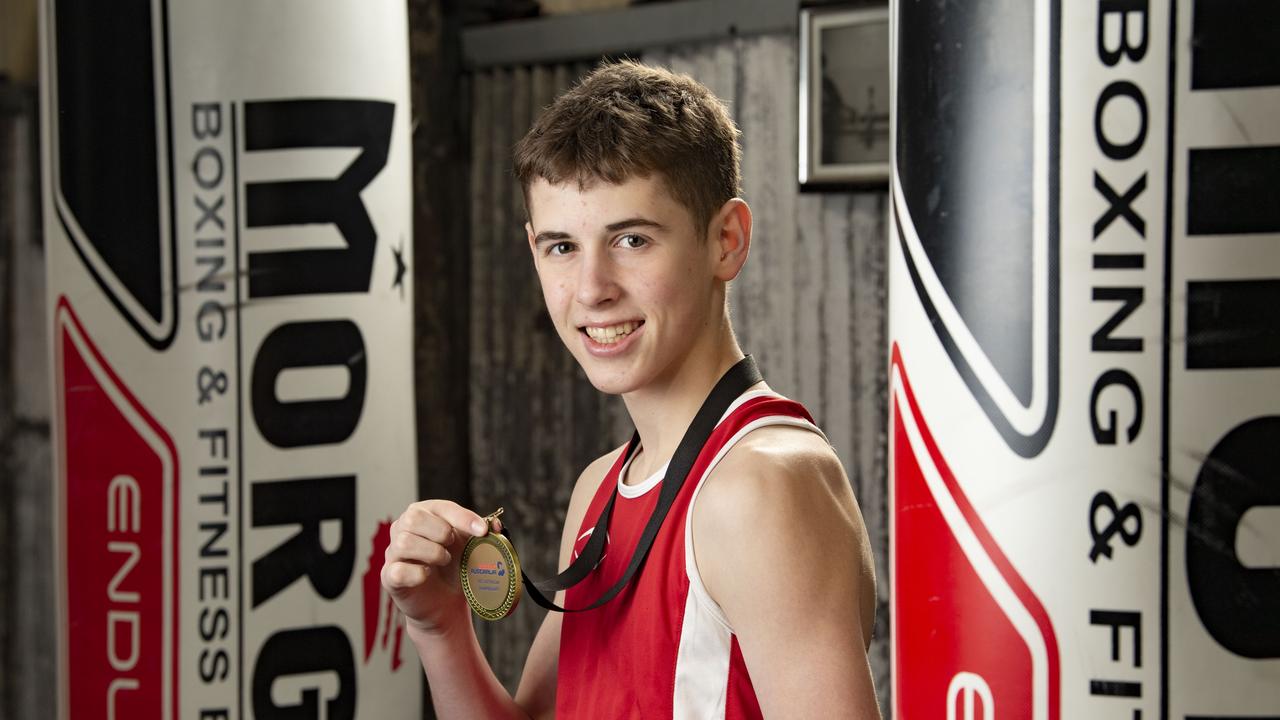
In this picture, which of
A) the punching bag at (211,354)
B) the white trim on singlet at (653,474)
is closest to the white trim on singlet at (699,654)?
the white trim on singlet at (653,474)

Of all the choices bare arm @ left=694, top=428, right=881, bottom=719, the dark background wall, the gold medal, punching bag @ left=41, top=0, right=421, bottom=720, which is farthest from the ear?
the dark background wall

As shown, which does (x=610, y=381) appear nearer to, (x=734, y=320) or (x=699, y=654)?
(x=699, y=654)

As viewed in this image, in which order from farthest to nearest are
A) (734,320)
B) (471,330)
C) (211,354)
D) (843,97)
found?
(471,330)
(734,320)
(843,97)
(211,354)

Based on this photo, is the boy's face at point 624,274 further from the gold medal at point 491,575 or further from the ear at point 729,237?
the gold medal at point 491,575

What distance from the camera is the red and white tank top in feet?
3.86

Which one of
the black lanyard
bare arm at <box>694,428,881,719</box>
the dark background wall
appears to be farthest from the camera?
the dark background wall

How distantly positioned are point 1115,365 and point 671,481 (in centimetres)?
44

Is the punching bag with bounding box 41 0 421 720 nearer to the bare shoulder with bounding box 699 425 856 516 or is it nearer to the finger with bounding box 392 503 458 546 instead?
the finger with bounding box 392 503 458 546

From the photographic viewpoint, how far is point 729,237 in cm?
135

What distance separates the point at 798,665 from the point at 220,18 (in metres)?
1.59

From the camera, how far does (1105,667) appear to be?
3.80ft

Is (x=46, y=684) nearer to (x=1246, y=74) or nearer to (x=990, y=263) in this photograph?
(x=990, y=263)

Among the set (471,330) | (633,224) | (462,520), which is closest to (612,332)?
(633,224)

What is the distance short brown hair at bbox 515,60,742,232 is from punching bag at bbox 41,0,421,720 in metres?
0.91
